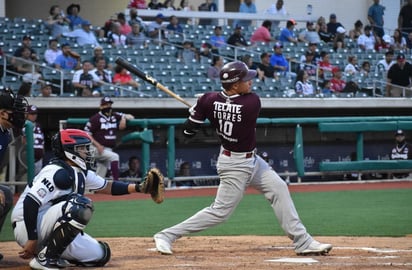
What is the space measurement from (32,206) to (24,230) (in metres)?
0.43

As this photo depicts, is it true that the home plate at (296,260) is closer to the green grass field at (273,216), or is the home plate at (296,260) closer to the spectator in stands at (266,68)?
the green grass field at (273,216)

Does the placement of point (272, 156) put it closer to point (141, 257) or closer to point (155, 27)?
point (155, 27)

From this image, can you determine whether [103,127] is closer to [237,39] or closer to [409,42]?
[237,39]

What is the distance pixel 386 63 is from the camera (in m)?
20.2

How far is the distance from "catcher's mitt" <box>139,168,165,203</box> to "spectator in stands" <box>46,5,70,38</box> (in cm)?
1115

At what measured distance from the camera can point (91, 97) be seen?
50.8 ft

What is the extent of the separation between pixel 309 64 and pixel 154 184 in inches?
505

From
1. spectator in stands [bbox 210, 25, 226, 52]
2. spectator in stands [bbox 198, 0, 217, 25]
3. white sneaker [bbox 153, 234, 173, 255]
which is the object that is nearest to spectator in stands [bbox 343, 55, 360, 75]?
spectator in stands [bbox 210, 25, 226, 52]

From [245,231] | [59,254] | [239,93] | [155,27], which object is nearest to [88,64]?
[155,27]

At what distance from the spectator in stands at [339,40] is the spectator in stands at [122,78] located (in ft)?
20.6

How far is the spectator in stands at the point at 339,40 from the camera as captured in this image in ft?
68.4

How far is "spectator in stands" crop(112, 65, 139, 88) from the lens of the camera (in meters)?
16.3

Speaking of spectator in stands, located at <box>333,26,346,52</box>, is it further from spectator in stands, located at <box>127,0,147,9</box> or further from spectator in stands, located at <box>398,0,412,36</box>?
spectator in stands, located at <box>127,0,147,9</box>

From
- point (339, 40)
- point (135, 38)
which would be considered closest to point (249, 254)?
point (135, 38)
